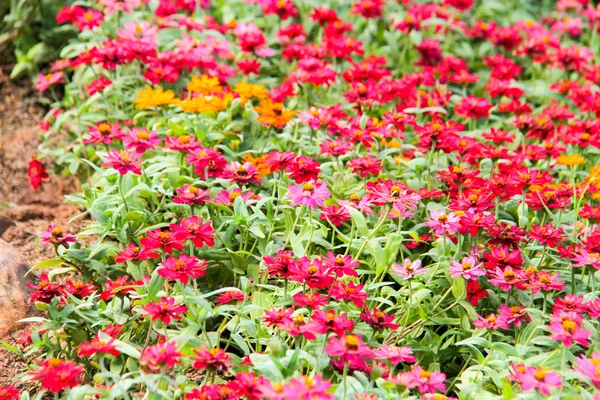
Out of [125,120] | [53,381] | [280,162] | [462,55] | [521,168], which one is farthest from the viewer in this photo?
[462,55]

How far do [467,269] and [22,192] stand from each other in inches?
90.5

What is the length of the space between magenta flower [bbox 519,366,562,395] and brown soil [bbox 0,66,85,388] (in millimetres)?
Result: 1607

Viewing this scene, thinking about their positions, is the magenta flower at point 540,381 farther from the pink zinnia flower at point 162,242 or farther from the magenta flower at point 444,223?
the pink zinnia flower at point 162,242

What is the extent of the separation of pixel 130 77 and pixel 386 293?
5.96 ft

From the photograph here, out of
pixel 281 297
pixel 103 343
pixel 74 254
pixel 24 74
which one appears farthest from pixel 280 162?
pixel 24 74

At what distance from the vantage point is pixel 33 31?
15.5 feet

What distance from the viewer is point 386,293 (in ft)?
9.07

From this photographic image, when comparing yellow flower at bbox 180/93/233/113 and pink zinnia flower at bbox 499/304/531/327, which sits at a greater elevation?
yellow flower at bbox 180/93/233/113

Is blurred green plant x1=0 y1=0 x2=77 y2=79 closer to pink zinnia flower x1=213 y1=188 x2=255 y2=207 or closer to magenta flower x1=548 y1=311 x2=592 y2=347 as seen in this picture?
pink zinnia flower x1=213 y1=188 x2=255 y2=207

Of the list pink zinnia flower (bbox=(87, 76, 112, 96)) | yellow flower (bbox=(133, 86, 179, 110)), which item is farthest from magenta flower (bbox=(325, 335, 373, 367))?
pink zinnia flower (bbox=(87, 76, 112, 96))

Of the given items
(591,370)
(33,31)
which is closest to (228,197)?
(591,370)

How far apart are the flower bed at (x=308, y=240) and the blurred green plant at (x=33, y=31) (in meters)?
0.46

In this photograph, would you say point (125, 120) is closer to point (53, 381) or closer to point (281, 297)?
point (281, 297)

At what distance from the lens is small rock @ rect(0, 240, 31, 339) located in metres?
2.80
